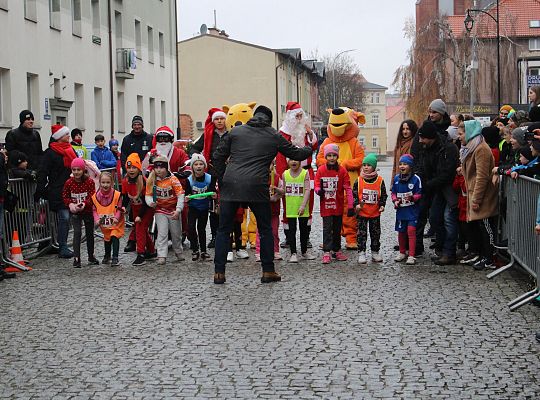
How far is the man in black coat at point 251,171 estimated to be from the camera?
37.6 ft

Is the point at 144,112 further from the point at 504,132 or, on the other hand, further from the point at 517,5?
the point at 517,5

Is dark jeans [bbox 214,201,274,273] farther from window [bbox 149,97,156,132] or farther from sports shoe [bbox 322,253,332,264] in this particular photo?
window [bbox 149,97,156,132]

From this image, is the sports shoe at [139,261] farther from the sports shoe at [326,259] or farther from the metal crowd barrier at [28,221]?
the sports shoe at [326,259]

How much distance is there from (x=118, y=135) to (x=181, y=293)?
28.0 m

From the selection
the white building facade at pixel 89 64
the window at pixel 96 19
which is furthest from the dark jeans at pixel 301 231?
the window at pixel 96 19

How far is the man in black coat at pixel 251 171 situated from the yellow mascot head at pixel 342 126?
3.77 m

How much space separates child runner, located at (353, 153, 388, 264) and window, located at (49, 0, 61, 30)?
18.9m

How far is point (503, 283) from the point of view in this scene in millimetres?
11148

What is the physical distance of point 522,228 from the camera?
10.7 meters

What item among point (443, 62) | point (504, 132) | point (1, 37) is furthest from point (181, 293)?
point (443, 62)

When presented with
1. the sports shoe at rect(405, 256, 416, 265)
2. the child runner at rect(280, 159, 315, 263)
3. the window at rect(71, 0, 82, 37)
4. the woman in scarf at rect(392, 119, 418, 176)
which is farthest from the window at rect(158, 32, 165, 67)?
the sports shoe at rect(405, 256, 416, 265)

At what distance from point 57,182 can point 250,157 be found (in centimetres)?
447

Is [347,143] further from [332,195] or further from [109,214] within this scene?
[109,214]

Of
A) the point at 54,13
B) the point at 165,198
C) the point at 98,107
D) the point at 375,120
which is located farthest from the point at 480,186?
the point at 375,120
